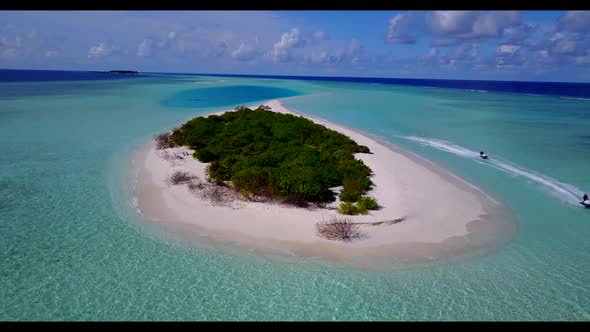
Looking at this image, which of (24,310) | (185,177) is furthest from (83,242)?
(185,177)

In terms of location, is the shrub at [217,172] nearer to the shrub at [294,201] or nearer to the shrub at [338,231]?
the shrub at [294,201]

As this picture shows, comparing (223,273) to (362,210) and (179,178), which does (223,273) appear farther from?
(179,178)

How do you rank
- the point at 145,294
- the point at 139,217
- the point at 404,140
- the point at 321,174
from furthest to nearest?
the point at 404,140 < the point at 321,174 < the point at 139,217 < the point at 145,294

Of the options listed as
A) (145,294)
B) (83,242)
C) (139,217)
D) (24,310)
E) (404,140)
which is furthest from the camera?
(404,140)
